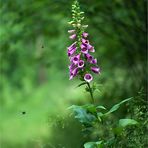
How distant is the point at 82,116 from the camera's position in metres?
4.13

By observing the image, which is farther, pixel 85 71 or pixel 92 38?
pixel 92 38

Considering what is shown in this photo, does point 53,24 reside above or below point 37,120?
above

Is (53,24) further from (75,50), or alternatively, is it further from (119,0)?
(75,50)

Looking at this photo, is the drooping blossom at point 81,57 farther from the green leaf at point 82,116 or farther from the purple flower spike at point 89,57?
the green leaf at point 82,116

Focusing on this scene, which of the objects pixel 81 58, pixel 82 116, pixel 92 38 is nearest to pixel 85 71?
pixel 81 58

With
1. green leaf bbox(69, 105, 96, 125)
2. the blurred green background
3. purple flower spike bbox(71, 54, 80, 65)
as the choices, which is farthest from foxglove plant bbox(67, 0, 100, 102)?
the blurred green background

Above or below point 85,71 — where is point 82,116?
below

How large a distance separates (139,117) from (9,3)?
3.15m

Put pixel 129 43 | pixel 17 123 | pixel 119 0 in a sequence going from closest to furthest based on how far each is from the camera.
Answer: pixel 119 0 < pixel 129 43 < pixel 17 123

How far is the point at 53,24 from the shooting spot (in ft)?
28.6

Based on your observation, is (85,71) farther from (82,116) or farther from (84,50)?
(82,116)

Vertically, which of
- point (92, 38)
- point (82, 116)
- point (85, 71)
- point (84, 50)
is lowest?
point (82, 116)

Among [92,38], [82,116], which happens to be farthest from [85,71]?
[92,38]

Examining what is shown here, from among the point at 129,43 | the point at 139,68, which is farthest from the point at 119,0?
the point at 139,68
